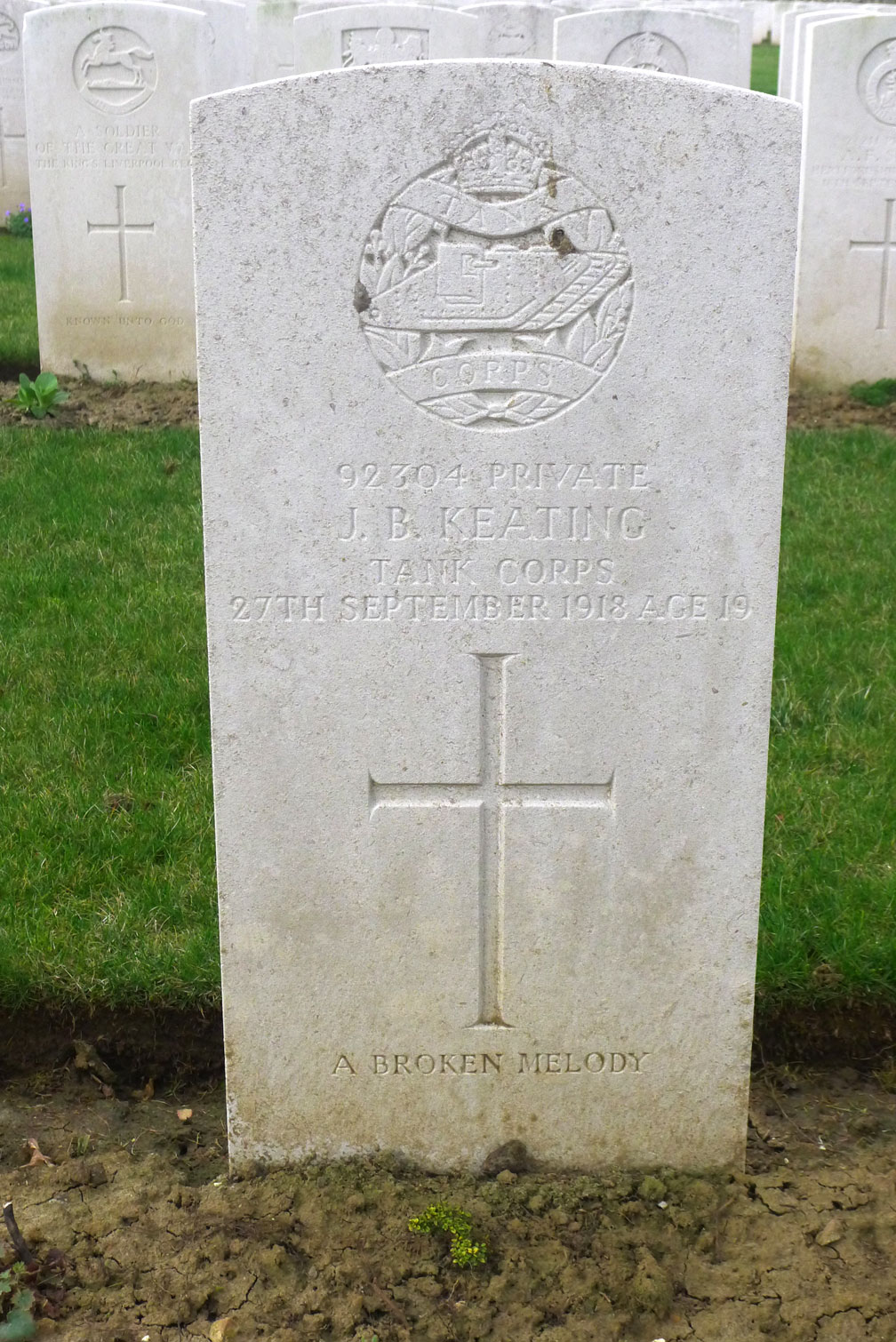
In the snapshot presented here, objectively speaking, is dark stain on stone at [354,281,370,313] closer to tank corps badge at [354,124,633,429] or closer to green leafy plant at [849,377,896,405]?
tank corps badge at [354,124,633,429]

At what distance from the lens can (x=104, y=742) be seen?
3939mm

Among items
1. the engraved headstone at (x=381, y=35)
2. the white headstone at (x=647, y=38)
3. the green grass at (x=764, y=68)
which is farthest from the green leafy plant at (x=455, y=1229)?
the green grass at (x=764, y=68)

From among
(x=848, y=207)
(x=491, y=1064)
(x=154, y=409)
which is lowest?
(x=491, y=1064)

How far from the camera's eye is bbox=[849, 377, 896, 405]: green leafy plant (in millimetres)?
7996

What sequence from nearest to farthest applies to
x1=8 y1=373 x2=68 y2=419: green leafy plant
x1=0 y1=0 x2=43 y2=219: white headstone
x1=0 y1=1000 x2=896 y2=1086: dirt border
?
x1=0 y1=1000 x2=896 y2=1086: dirt border, x1=8 y1=373 x2=68 y2=419: green leafy plant, x1=0 y1=0 x2=43 y2=219: white headstone

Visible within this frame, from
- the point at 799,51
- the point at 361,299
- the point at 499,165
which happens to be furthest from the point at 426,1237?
the point at 799,51

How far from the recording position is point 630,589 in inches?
93.4

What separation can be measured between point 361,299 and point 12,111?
1233 cm

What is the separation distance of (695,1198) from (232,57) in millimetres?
7424

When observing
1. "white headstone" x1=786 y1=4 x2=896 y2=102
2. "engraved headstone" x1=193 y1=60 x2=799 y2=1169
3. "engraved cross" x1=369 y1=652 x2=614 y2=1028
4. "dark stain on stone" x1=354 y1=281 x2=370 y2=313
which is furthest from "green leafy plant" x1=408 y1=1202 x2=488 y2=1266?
"white headstone" x1=786 y1=4 x2=896 y2=102

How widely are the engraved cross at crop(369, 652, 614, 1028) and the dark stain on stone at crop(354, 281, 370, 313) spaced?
2.03 ft

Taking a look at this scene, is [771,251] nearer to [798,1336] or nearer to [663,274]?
[663,274]

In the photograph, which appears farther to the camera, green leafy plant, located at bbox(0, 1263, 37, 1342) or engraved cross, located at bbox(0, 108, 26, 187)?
engraved cross, located at bbox(0, 108, 26, 187)

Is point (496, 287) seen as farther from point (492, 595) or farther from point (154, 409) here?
point (154, 409)
